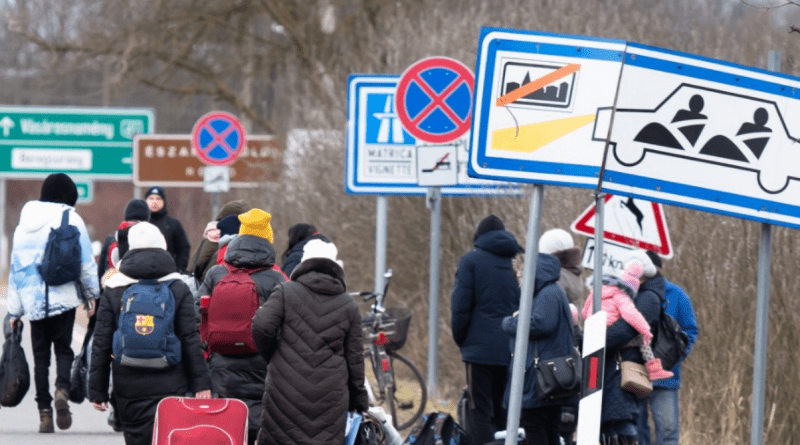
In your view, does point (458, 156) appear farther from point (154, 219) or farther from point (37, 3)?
point (37, 3)

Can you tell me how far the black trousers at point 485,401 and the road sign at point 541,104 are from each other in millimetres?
3889

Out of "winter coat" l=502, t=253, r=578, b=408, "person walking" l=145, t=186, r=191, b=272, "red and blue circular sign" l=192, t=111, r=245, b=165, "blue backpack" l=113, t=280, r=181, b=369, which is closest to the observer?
"blue backpack" l=113, t=280, r=181, b=369

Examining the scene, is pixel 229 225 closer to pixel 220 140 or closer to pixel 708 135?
pixel 708 135

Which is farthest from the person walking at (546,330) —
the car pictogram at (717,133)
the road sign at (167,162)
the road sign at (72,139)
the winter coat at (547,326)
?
the road sign at (72,139)

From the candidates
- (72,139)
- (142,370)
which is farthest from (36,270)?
(72,139)

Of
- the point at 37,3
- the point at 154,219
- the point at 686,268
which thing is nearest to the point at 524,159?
the point at 686,268

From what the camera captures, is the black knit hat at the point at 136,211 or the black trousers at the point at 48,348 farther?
the black knit hat at the point at 136,211

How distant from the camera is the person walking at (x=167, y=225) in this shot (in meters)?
14.1

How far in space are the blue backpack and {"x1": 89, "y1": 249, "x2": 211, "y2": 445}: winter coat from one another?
0.07 metres

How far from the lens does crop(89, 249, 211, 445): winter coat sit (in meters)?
7.43

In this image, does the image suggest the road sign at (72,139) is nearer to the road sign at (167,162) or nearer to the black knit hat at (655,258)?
the road sign at (167,162)

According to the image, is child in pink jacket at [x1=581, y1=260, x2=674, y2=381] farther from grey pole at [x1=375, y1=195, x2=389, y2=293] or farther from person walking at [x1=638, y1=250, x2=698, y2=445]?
grey pole at [x1=375, y1=195, x2=389, y2=293]

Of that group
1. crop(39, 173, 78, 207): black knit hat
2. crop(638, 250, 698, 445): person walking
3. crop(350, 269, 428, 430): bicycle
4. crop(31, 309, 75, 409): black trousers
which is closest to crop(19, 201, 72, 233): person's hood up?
crop(39, 173, 78, 207): black knit hat

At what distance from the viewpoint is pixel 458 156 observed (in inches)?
435
